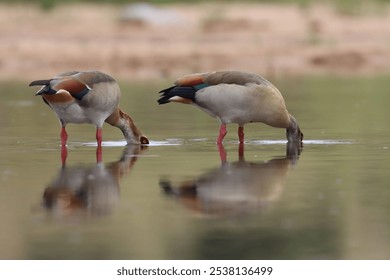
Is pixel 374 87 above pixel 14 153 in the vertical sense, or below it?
below

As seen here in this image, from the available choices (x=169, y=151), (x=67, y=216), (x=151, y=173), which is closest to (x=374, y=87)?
(x=169, y=151)

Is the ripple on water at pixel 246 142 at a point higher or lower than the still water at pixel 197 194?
lower

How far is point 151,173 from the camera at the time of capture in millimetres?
11336

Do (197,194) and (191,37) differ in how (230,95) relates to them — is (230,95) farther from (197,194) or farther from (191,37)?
(191,37)

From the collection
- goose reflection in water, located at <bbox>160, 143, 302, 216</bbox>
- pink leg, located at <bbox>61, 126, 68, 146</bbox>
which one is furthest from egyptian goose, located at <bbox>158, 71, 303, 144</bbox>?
goose reflection in water, located at <bbox>160, 143, 302, 216</bbox>

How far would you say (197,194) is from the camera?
988 centimetres

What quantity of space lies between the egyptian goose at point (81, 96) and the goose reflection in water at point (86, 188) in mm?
898

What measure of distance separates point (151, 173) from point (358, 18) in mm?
28284

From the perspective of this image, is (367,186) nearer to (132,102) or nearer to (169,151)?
(169,151)

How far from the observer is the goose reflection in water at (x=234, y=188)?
9.34 meters

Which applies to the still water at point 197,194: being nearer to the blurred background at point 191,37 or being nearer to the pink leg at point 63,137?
the pink leg at point 63,137

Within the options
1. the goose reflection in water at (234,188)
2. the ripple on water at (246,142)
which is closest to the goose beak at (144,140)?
the ripple on water at (246,142)

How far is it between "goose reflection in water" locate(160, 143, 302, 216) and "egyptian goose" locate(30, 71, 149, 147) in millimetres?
1826

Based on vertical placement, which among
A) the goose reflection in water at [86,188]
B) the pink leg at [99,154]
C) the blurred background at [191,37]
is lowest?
the blurred background at [191,37]
